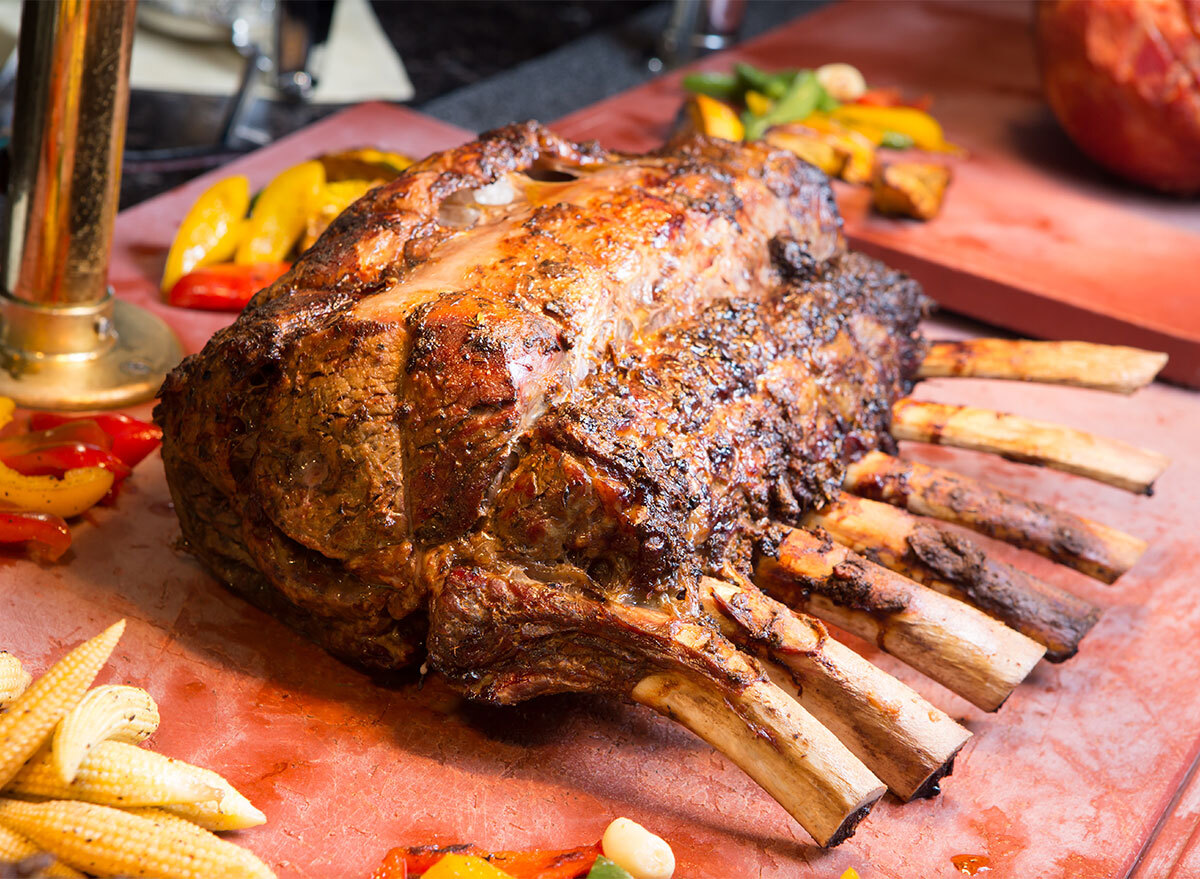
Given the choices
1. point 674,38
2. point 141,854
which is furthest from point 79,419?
point 674,38

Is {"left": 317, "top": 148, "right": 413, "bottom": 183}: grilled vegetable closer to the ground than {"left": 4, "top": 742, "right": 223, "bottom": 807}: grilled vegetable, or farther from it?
farther from it

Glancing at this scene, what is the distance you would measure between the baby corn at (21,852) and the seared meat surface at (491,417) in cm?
73

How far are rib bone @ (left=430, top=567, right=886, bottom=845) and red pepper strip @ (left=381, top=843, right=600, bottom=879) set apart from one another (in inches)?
12.6

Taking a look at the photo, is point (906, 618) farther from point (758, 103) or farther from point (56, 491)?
point (758, 103)

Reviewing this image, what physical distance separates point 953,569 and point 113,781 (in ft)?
6.46

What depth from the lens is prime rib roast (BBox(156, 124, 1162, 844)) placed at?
255cm

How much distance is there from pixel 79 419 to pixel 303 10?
301cm

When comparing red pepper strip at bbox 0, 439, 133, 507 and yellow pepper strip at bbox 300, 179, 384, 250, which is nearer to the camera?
red pepper strip at bbox 0, 439, 133, 507

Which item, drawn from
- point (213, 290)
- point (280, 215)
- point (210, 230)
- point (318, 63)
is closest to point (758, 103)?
point (318, 63)

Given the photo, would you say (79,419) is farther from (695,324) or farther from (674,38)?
(674,38)

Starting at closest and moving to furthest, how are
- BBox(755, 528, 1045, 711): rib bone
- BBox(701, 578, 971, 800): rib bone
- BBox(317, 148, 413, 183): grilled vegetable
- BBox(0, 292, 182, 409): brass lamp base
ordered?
BBox(701, 578, 971, 800): rib bone
BBox(755, 528, 1045, 711): rib bone
BBox(0, 292, 182, 409): brass lamp base
BBox(317, 148, 413, 183): grilled vegetable

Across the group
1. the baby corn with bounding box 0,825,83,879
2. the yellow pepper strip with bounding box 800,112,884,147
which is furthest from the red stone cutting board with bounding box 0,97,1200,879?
the yellow pepper strip with bounding box 800,112,884,147

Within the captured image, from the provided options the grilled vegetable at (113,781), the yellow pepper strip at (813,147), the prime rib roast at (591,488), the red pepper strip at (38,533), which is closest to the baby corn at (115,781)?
the grilled vegetable at (113,781)

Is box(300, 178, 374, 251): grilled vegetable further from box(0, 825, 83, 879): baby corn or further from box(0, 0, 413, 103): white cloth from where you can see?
box(0, 825, 83, 879): baby corn
